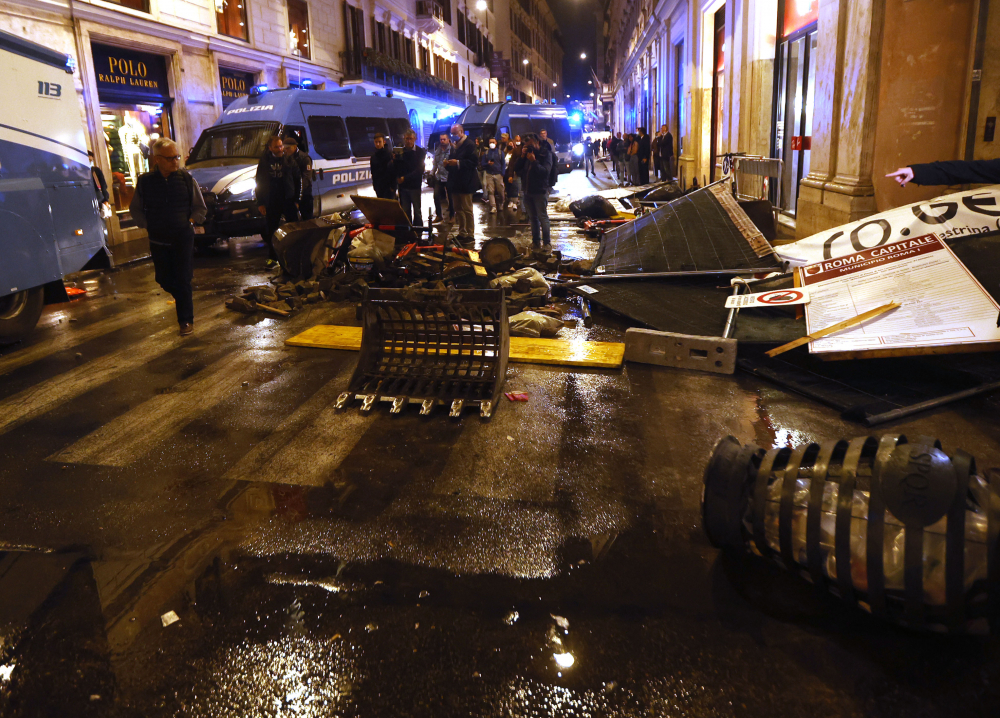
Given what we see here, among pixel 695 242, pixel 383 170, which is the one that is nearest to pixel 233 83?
pixel 383 170

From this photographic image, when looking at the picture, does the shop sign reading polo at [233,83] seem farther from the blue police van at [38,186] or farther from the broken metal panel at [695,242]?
the broken metal panel at [695,242]

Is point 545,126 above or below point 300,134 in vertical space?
above

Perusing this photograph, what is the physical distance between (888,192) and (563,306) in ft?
14.3

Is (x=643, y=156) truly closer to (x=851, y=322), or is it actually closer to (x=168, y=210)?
(x=168, y=210)

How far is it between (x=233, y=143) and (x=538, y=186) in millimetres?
6536

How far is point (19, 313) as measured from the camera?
7117mm

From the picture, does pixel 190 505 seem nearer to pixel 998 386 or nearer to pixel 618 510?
pixel 618 510

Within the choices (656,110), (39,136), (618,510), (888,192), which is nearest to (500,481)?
(618,510)

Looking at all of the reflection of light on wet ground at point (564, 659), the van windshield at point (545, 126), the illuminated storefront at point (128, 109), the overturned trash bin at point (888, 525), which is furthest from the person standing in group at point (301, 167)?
the van windshield at point (545, 126)

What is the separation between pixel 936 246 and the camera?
5.39 m

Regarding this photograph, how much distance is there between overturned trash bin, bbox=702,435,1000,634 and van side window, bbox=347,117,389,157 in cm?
1529

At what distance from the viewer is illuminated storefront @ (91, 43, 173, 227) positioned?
1646 centimetres

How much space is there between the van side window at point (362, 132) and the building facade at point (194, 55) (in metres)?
5.18

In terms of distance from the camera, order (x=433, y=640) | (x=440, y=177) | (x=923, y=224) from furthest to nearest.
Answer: (x=440, y=177), (x=923, y=224), (x=433, y=640)
